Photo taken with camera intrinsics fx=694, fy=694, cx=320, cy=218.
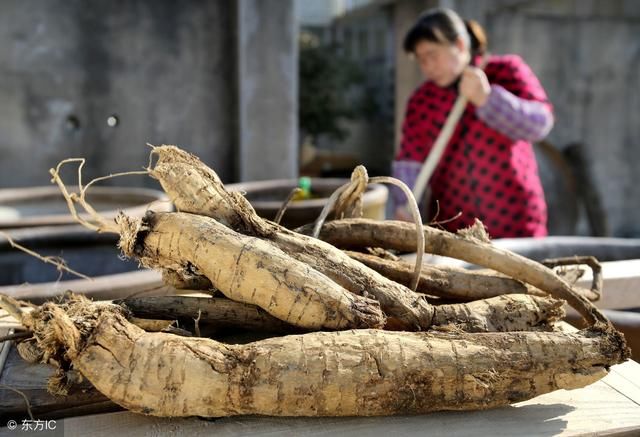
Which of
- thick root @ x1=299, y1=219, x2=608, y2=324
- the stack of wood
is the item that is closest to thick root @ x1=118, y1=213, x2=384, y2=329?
the stack of wood

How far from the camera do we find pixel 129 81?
18.6 ft

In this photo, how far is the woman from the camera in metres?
2.59

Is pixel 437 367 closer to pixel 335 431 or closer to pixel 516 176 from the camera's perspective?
pixel 335 431

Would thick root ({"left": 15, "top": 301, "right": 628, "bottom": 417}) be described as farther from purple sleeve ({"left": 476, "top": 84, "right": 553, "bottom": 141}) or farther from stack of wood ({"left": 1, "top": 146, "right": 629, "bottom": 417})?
purple sleeve ({"left": 476, "top": 84, "right": 553, "bottom": 141})

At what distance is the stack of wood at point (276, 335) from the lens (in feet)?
3.49

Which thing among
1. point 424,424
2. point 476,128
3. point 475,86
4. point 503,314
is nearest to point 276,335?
point 424,424

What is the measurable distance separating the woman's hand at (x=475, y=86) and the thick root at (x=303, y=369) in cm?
156

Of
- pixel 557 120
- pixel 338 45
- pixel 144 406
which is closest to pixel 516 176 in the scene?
pixel 144 406

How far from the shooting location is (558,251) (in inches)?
94.2

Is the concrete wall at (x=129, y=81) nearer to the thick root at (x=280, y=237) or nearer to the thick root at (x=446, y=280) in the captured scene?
the thick root at (x=446, y=280)

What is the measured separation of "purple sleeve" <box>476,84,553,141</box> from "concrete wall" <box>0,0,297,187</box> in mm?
3250

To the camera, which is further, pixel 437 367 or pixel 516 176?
pixel 516 176

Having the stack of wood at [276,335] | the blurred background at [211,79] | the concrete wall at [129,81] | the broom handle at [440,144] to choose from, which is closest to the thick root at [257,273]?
the stack of wood at [276,335]

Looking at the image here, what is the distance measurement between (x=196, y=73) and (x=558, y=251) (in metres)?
4.13
